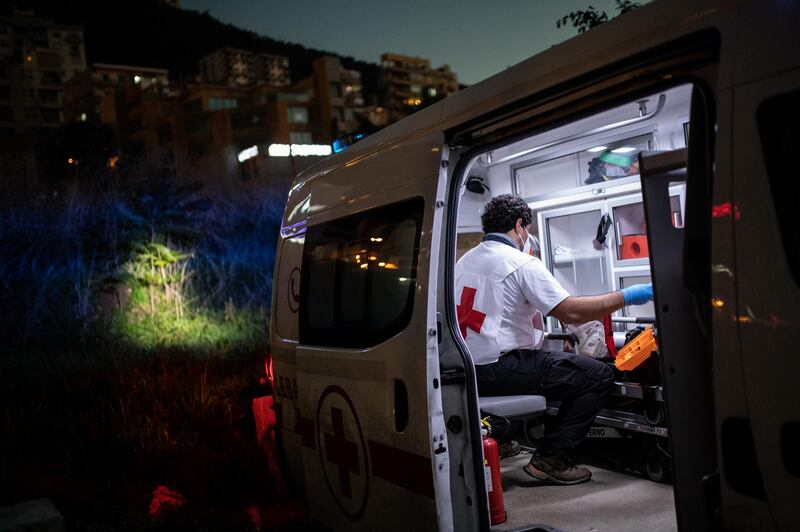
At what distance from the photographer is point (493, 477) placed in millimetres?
3941

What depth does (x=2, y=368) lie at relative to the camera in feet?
29.5

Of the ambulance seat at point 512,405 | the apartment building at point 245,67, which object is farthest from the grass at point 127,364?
the apartment building at point 245,67

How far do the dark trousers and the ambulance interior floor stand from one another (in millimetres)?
342

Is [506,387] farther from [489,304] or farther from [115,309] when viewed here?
[115,309]

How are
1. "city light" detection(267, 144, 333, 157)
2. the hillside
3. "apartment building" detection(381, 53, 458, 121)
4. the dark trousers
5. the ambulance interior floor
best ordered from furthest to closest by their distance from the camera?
the hillside, "apartment building" detection(381, 53, 458, 121), "city light" detection(267, 144, 333, 157), the dark trousers, the ambulance interior floor

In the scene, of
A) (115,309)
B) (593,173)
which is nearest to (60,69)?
(115,309)

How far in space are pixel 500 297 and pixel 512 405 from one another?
27.5 inches

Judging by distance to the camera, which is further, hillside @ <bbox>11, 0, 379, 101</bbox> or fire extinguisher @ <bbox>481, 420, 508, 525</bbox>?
hillside @ <bbox>11, 0, 379, 101</bbox>

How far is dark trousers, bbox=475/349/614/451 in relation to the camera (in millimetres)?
4312

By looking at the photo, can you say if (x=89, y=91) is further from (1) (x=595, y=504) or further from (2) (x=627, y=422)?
(1) (x=595, y=504)


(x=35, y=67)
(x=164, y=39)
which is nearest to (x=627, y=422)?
(x=35, y=67)

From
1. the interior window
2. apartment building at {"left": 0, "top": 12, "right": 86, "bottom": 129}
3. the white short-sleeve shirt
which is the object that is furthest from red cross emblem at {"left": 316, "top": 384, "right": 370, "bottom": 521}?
apartment building at {"left": 0, "top": 12, "right": 86, "bottom": 129}

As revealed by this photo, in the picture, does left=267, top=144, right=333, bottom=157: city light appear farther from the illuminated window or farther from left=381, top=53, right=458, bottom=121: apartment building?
left=381, top=53, right=458, bottom=121: apartment building

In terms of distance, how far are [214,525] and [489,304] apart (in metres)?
2.48
